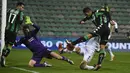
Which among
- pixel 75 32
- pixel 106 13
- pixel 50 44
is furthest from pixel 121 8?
pixel 106 13

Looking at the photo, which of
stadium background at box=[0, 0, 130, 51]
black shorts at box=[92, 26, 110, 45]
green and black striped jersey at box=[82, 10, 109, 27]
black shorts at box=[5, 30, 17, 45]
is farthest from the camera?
stadium background at box=[0, 0, 130, 51]

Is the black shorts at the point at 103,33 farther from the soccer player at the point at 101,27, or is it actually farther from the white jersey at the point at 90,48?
the white jersey at the point at 90,48

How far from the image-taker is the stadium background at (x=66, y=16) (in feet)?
89.8

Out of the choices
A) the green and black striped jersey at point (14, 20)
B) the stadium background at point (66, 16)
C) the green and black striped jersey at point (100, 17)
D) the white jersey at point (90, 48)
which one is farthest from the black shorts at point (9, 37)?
the stadium background at point (66, 16)

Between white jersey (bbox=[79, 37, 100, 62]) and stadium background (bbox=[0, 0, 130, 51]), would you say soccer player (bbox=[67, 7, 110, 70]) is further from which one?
stadium background (bbox=[0, 0, 130, 51])

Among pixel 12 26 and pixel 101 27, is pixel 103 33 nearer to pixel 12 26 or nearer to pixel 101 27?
pixel 101 27

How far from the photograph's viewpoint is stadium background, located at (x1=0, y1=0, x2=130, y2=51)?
1077 inches

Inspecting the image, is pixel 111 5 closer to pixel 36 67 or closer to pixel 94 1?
pixel 94 1

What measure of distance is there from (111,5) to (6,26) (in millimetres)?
18267

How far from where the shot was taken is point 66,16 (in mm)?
28547

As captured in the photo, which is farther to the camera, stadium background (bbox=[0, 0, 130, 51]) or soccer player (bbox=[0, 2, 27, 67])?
stadium background (bbox=[0, 0, 130, 51])

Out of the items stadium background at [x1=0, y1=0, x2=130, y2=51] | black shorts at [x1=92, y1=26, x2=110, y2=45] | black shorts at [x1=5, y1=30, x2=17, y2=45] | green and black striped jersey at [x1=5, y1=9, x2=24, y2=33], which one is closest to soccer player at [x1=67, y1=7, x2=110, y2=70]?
black shorts at [x1=92, y1=26, x2=110, y2=45]

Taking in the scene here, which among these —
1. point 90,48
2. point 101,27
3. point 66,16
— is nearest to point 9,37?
point 90,48

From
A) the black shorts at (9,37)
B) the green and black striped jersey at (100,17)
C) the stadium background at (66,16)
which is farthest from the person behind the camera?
the stadium background at (66,16)
